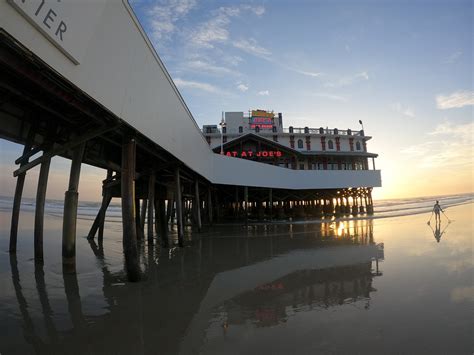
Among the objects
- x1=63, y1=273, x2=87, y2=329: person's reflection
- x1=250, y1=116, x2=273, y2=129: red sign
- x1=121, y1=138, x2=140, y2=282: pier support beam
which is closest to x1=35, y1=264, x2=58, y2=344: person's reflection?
x1=63, y1=273, x2=87, y2=329: person's reflection

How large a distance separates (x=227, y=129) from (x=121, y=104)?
36.6 m

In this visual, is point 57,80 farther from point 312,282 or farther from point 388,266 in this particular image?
point 388,266

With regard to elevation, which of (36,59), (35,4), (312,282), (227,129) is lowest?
(312,282)

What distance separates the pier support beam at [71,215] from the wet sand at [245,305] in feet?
1.51

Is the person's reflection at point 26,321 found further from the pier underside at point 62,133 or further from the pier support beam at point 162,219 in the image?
the pier support beam at point 162,219

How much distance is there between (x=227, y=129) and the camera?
42.7 meters

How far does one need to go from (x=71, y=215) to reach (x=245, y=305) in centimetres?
492

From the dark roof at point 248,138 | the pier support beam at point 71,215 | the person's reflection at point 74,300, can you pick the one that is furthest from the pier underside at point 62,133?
the dark roof at point 248,138

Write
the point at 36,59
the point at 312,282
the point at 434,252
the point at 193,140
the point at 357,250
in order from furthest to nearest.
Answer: the point at 193,140
the point at 357,250
the point at 434,252
the point at 312,282
the point at 36,59

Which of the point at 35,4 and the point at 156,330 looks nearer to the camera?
the point at 35,4

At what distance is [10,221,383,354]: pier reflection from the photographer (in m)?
4.09

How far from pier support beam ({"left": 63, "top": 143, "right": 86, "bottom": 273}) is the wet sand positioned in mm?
461

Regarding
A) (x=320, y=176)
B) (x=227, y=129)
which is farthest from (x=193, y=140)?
(x=227, y=129)

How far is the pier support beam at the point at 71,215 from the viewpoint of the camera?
7.43 meters
